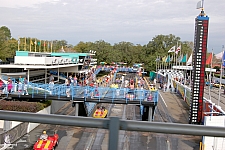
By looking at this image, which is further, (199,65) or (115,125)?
(199,65)

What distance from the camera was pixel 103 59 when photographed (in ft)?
192

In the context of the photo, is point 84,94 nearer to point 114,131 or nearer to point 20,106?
point 20,106

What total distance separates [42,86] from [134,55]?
54774mm

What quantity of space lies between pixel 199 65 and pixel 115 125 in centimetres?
1567

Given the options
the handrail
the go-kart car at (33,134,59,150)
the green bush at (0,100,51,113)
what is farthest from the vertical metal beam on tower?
the green bush at (0,100,51,113)

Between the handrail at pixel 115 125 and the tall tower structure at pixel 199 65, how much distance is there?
15.5 m

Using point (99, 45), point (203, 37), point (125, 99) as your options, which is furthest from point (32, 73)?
point (99, 45)

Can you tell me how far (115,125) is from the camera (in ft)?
5.05

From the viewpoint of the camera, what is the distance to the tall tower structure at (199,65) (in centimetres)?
1603

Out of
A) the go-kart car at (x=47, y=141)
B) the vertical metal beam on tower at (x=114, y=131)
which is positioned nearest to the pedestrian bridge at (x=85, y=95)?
the go-kart car at (x=47, y=141)

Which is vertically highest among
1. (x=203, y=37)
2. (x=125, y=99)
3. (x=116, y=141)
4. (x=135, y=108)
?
(x=203, y=37)

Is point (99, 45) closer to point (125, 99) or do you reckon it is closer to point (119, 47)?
point (119, 47)

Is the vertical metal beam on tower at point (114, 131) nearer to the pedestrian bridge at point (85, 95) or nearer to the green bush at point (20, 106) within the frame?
→ the green bush at point (20, 106)

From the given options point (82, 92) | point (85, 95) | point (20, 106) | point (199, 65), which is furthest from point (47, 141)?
point (199, 65)
